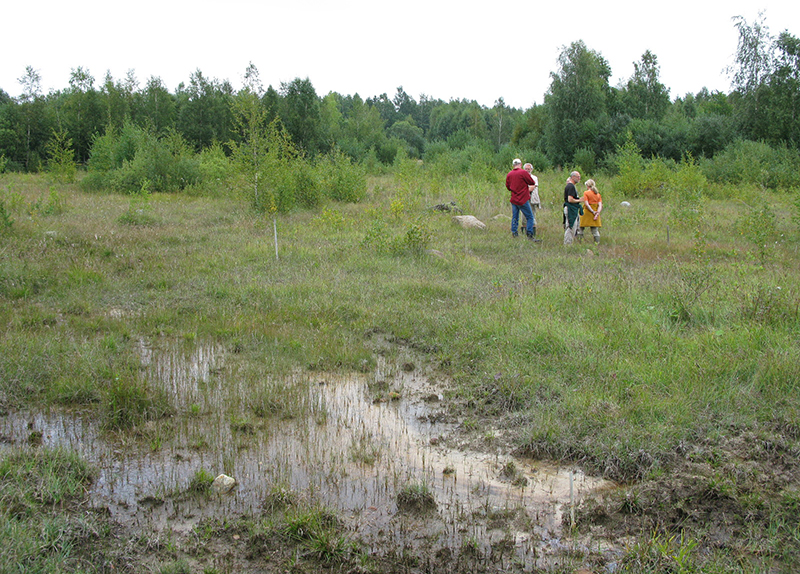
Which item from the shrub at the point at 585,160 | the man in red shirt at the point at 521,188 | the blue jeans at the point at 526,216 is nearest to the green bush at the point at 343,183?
the blue jeans at the point at 526,216

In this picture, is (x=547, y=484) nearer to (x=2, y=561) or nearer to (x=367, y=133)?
(x=2, y=561)

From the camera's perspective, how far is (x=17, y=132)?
41250mm

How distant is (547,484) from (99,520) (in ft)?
9.88

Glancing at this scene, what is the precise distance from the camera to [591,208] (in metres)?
12.5

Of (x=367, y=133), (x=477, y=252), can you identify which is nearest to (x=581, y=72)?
(x=367, y=133)

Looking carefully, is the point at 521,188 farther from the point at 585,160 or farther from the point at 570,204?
the point at 585,160

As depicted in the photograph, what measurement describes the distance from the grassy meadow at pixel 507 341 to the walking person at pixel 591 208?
51 centimetres

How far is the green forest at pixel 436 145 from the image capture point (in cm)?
2292

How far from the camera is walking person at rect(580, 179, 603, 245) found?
12386 millimetres

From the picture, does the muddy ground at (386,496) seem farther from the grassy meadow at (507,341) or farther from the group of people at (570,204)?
the group of people at (570,204)

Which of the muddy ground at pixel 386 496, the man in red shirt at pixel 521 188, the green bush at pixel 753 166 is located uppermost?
the green bush at pixel 753 166

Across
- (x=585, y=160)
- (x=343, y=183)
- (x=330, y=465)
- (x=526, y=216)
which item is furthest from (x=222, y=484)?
(x=585, y=160)

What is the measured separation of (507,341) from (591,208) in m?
7.23

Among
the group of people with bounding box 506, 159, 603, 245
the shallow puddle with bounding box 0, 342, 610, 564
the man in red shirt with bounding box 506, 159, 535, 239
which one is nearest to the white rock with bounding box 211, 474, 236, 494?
the shallow puddle with bounding box 0, 342, 610, 564
